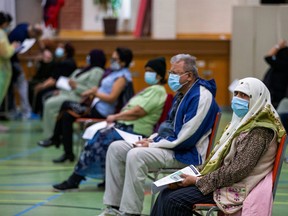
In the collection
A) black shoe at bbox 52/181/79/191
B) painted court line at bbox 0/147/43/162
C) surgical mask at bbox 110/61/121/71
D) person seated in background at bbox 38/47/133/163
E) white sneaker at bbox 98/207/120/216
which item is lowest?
painted court line at bbox 0/147/43/162

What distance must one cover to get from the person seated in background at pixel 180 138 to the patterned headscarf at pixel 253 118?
86cm

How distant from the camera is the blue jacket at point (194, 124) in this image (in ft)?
21.2

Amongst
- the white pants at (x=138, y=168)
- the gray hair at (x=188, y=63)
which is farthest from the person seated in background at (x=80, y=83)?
the white pants at (x=138, y=168)

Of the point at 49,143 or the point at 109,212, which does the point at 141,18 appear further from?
the point at 109,212

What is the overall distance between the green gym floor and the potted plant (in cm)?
813

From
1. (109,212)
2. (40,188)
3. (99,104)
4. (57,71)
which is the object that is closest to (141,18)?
(57,71)

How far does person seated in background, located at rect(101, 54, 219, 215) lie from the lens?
647 centimetres

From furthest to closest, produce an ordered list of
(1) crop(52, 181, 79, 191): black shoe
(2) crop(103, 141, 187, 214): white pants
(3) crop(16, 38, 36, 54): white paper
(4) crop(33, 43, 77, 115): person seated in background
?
(3) crop(16, 38, 36, 54): white paper → (4) crop(33, 43, 77, 115): person seated in background → (1) crop(52, 181, 79, 191): black shoe → (2) crop(103, 141, 187, 214): white pants

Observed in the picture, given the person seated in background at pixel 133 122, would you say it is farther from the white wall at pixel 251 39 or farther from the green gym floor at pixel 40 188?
the white wall at pixel 251 39

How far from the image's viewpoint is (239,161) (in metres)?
5.29

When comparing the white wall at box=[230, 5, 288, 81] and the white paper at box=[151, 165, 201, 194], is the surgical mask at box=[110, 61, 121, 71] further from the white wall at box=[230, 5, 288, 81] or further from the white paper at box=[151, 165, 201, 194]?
the white wall at box=[230, 5, 288, 81]

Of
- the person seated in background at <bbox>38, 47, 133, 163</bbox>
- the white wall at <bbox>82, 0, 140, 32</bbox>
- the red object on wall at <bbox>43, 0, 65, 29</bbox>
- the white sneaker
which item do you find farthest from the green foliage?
the white sneaker

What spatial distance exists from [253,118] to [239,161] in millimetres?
305

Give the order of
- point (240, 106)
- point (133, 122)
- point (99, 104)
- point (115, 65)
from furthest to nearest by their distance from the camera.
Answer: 1. point (99, 104)
2. point (115, 65)
3. point (133, 122)
4. point (240, 106)
